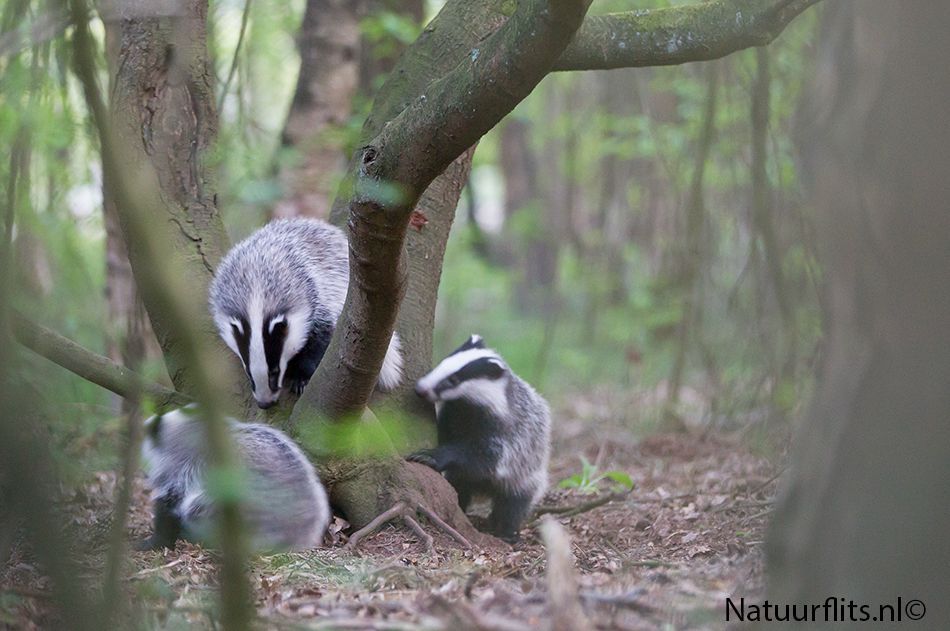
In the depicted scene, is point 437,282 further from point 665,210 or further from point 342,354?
point 665,210

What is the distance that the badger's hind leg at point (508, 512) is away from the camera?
17.9ft

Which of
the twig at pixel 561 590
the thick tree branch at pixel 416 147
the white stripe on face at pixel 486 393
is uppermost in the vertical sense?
the thick tree branch at pixel 416 147

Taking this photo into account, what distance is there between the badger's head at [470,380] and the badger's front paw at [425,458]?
0.93 ft

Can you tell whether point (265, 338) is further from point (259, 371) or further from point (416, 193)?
point (416, 193)

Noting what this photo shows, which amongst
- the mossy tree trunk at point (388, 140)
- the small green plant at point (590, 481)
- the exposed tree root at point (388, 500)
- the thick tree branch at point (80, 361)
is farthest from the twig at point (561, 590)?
the small green plant at point (590, 481)

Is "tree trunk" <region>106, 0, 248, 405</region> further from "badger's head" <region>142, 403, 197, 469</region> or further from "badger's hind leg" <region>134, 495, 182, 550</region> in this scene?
Answer: "badger's hind leg" <region>134, 495, 182, 550</region>

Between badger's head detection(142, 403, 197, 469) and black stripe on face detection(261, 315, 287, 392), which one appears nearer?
badger's head detection(142, 403, 197, 469)

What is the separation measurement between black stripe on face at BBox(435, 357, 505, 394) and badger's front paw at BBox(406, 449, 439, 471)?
319mm

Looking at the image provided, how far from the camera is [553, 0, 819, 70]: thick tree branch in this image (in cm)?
427

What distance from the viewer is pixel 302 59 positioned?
27.3ft

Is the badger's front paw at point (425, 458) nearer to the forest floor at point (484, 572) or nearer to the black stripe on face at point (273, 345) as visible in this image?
the forest floor at point (484, 572)

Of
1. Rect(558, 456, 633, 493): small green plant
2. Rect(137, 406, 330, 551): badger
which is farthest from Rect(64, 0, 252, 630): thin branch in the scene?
Rect(558, 456, 633, 493): small green plant

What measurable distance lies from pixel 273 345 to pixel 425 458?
0.95 metres

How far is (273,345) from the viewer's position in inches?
203
